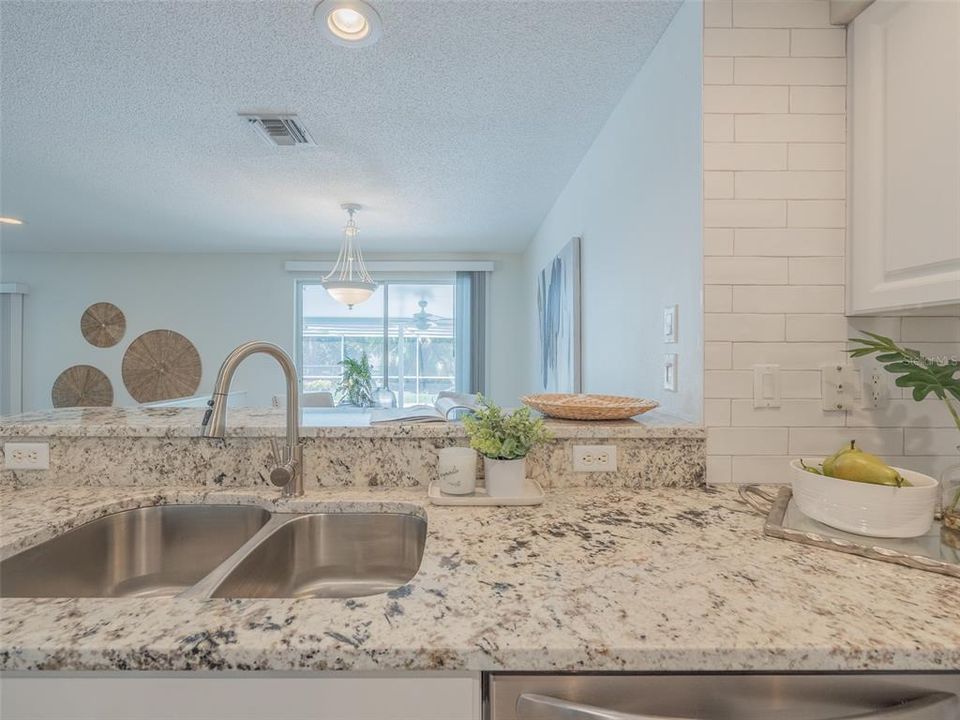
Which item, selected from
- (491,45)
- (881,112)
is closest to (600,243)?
(491,45)

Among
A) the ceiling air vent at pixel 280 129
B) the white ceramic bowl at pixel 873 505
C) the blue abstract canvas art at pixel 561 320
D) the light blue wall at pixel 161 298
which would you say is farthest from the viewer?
the light blue wall at pixel 161 298

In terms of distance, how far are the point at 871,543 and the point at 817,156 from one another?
94 centimetres

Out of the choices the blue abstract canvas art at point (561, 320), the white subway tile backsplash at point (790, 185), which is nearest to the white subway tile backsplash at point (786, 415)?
the white subway tile backsplash at point (790, 185)

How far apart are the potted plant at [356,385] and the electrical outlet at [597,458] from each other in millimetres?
4144

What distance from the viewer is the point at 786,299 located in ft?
4.02

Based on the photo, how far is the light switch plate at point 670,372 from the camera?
4.61 feet

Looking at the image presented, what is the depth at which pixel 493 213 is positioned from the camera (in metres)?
3.61

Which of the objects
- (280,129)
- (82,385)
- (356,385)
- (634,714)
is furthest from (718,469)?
(82,385)

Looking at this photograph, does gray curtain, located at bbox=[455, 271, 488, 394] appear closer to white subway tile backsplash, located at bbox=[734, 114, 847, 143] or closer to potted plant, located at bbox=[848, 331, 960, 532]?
white subway tile backsplash, located at bbox=[734, 114, 847, 143]

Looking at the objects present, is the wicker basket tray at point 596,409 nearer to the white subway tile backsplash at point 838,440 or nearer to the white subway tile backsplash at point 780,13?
the white subway tile backsplash at point 838,440

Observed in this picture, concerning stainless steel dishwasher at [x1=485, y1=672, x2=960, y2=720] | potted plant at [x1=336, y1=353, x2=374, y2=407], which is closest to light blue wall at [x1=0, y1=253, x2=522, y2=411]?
potted plant at [x1=336, y1=353, x2=374, y2=407]

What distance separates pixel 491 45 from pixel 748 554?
1.65 metres

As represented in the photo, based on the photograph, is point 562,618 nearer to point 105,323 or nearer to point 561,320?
point 561,320

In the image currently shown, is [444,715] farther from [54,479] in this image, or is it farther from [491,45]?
[491,45]
